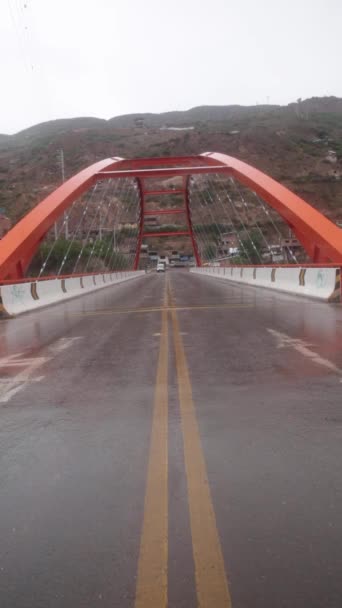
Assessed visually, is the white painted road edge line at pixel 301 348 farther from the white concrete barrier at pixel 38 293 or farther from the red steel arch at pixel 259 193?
the red steel arch at pixel 259 193

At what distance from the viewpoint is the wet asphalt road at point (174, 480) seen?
2883 millimetres

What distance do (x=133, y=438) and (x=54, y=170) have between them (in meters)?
155

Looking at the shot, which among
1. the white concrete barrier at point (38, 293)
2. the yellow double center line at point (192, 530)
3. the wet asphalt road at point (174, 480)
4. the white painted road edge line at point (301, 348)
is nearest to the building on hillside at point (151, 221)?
the white concrete barrier at point (38, 293)

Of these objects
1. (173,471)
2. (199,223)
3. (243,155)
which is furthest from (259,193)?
(199,223)

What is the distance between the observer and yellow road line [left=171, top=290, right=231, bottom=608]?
276cm

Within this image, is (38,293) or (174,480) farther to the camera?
(38,293)

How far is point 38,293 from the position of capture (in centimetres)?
2353

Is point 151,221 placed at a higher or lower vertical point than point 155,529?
higher

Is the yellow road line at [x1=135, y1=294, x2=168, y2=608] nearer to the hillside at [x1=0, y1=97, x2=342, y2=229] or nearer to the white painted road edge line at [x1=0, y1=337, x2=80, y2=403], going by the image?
the white painted road edge line at [x1=0, y1=337, x2=80, y2=403]

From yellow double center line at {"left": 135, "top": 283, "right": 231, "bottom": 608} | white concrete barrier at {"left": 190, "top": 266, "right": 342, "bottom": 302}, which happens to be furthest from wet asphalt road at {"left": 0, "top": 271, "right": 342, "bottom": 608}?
white concrete barrier at {"left": 190, "top": 266, "right": 342, "bottom": 302}

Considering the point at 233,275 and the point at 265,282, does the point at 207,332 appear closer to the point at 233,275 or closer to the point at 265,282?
the point at 265,282

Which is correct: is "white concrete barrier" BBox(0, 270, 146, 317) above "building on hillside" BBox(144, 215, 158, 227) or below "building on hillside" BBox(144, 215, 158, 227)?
below

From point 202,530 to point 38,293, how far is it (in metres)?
20.8

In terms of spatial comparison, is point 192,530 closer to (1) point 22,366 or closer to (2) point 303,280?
(1) point 22,366
